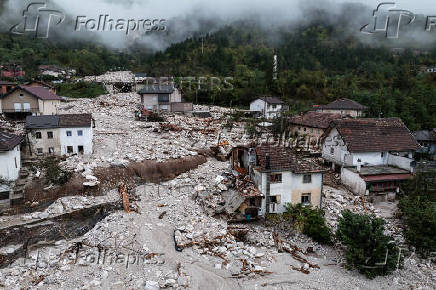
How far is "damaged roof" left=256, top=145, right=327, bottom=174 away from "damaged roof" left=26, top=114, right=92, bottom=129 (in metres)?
16.4

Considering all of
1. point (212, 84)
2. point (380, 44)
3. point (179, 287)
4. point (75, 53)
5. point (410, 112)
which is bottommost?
point (179, 287)

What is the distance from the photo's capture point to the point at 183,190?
935 inches

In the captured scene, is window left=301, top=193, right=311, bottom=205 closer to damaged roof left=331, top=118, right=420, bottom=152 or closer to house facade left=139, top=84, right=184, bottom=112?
damaged roof left=331, top=118, right=420, bottom=152

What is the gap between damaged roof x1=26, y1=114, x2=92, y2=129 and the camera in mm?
26922

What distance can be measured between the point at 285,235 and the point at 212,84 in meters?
53.7

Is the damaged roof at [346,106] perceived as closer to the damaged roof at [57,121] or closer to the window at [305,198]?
the window at [305,198]

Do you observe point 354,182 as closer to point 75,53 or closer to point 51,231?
point 51,231

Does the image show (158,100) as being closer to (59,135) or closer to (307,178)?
(59,135)

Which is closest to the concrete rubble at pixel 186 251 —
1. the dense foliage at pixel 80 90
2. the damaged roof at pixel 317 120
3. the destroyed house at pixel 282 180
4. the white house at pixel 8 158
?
the destroyed house at pixel 282 180

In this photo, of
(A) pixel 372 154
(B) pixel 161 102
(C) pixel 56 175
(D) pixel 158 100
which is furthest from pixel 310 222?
(D) pixel 158 100

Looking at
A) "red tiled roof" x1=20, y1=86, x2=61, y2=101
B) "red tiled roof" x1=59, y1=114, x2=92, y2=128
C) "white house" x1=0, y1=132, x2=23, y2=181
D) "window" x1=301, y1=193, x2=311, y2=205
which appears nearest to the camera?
"window" x1=301, y1=193, x2=311, y2=205

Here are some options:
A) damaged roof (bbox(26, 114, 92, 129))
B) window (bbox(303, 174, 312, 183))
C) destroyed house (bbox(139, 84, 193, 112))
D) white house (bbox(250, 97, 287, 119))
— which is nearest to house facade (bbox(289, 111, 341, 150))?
white house (bbox(250, 97, 287, 119))

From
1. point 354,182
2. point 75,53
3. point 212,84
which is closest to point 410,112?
point 354,182

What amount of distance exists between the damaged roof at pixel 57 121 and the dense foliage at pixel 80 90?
33356mm
